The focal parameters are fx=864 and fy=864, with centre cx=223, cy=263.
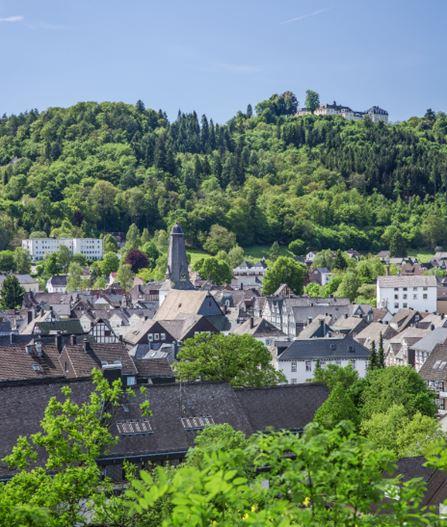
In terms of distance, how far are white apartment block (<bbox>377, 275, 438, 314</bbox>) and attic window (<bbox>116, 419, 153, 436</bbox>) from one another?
75.4 metres

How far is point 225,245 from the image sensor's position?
566 ft

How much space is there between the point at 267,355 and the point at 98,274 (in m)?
118

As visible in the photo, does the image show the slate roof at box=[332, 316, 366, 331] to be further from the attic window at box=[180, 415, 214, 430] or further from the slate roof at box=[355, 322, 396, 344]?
the attic window at box=[180, 415, 214, 430]

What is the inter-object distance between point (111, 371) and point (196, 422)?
331 inches

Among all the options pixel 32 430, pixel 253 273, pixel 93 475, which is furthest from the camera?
pixel 253 273

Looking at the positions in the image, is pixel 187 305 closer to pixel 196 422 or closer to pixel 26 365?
pixel 26 365

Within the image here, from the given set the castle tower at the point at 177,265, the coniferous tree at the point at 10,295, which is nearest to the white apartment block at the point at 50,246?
the coniferous tree at the point at 10,295

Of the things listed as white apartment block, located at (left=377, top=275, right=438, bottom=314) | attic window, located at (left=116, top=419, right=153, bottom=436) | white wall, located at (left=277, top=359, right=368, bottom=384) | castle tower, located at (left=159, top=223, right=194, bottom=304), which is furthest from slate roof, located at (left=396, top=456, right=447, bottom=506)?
white apartment block, located at (left=377, top=275, right=438, bottom=314)

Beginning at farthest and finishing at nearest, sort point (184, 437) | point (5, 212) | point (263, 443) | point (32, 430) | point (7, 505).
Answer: point (5, 212) < point (184, 437) < point (32, 430) < point (7, 505) < point (263, 443)

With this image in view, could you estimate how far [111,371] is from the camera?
41.2 meters

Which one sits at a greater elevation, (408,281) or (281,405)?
(408,281)

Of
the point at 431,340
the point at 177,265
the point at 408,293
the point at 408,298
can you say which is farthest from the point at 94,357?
the point at 408,293

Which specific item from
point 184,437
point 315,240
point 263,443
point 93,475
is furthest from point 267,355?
point 315,240

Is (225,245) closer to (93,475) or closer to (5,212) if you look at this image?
(5,212)
